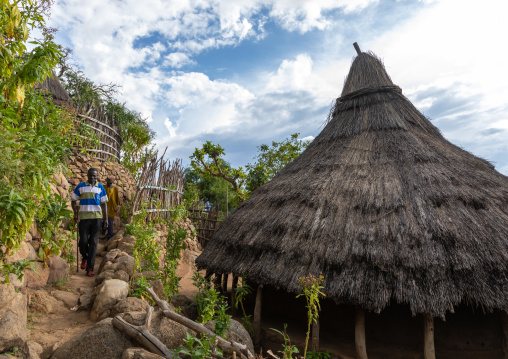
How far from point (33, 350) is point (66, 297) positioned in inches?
68.3

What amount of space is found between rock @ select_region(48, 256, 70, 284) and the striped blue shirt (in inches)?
34.2

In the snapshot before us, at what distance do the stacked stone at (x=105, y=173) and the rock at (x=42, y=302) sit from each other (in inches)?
160

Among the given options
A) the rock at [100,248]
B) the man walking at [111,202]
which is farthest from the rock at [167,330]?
the man walking at [111,202]

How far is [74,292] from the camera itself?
4996mm

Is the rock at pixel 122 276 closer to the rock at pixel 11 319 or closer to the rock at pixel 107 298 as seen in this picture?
the rock at pixel 107 298

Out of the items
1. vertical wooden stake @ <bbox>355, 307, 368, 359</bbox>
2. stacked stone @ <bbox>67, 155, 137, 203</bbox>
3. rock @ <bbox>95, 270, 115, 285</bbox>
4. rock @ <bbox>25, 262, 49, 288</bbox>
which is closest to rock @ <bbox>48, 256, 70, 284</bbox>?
rock @ <bbox>25, 262, 49, 288</bbox>

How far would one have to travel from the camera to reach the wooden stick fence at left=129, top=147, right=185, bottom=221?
9016 millimetres

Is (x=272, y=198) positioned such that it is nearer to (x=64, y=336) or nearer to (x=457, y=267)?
(x=457, y=267)

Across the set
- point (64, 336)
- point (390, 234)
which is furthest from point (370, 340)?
point (64, 336)

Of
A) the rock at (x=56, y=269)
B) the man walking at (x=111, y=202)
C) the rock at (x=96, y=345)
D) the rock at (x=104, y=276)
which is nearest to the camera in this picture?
the rock at (x=96, y=345)

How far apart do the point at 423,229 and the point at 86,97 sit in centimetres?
1766

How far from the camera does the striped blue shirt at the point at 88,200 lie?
578 centimetres

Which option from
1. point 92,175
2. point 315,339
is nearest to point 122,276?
point 92,175

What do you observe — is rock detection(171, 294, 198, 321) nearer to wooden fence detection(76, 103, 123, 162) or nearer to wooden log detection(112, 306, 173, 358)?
wooden log detection(112, 306, 173, 358)
